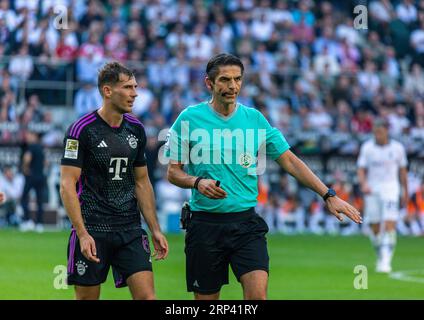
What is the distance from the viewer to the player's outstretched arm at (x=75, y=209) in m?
8.78

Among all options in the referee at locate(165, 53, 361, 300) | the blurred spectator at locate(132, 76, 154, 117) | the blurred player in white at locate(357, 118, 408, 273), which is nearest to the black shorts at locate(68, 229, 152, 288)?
the referee at locate(165, 53, 361, 300)

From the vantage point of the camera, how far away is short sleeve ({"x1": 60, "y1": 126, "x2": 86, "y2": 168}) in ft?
29.5

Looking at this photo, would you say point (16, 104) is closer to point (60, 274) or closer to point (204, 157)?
point (60, 274)

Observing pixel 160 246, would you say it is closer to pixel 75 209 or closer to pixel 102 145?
pixel 75 209

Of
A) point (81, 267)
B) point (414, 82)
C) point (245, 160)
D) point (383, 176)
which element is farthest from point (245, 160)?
point (414, 82)

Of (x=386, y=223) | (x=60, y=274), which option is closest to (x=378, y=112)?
(x=386, y=223)

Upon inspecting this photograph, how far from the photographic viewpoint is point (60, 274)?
15.6m

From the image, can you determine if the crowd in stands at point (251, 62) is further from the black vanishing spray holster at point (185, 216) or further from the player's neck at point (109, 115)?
the player's neck at point (109, 115)

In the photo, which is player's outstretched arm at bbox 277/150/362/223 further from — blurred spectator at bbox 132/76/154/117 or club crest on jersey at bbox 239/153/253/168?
blurred spectator at bbox 132/76/154/117

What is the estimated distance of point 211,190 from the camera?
8.62m

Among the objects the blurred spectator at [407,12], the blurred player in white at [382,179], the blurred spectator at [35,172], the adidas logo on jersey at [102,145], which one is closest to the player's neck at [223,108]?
the adidas logo on jersey at [102,145]

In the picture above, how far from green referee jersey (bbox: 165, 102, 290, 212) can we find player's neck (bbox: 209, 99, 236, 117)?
0.03 m

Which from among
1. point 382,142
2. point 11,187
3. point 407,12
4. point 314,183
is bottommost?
point 314,183

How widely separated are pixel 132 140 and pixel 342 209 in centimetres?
193
